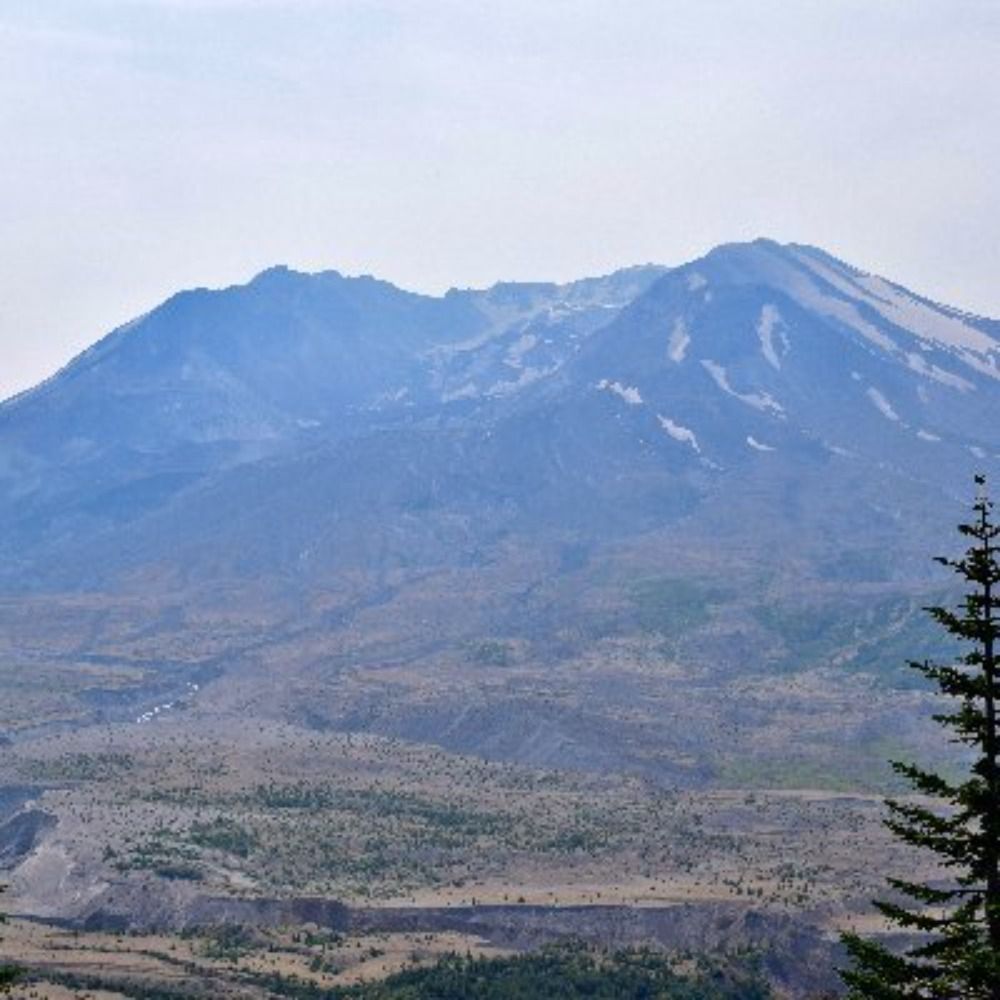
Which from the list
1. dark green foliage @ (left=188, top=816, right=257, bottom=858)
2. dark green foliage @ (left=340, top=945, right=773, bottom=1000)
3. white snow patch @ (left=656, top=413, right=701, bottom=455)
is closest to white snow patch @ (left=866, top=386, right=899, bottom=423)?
white snow patch @ (left=656, top=413, right=701, bottom=455)

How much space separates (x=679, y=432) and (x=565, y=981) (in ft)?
465

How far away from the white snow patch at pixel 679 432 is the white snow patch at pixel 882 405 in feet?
67.7

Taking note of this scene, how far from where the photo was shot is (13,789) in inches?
3949

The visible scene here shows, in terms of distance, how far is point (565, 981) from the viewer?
56.1 meters

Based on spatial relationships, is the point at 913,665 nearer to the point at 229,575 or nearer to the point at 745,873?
the point at 745,873

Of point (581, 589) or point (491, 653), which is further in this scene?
point (581, 589)

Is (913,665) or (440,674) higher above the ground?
(913,665)

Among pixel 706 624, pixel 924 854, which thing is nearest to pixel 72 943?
pixel 924 854

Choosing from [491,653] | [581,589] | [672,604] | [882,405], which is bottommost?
[491,653]

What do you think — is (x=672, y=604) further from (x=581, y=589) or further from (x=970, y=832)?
(x=970, y=832)

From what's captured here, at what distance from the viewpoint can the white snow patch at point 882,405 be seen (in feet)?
638

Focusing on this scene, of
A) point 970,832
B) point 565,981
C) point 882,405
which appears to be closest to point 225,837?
point 565,981

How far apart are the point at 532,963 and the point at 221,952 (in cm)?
1130

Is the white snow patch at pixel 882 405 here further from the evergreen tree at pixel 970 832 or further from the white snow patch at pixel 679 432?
the evergreen tree at pixel 970 832
